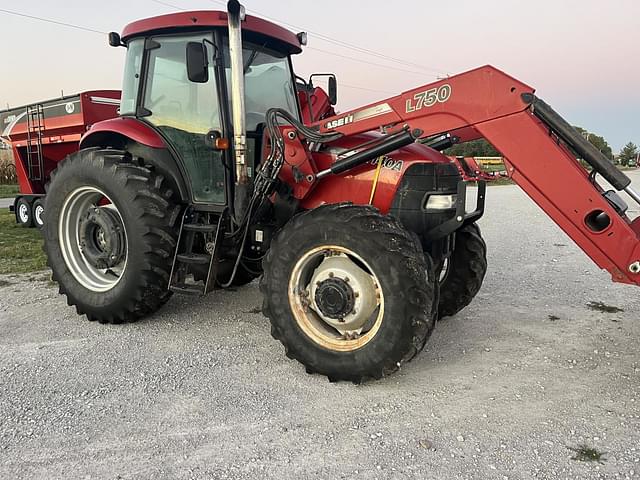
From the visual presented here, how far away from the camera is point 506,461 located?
262cm

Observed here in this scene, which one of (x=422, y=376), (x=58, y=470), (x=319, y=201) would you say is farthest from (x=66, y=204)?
(x=422, y=376)

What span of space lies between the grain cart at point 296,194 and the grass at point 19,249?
7.26ft

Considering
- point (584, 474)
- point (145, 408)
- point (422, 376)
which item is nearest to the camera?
point (584, 474)

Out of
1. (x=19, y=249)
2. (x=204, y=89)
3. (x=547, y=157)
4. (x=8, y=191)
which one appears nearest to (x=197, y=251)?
(x=204, y=89)

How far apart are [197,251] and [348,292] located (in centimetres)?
164

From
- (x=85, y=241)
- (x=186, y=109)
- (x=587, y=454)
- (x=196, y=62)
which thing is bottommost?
(x=587, y=454)

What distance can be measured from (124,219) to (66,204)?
34.6 inches

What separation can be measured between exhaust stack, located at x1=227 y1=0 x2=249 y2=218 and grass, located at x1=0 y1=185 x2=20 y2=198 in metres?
15.8

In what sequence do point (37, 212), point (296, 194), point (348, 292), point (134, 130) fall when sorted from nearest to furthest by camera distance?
point (348, 292)
point (296, 194)
point (134, 130)
point (37, 212)

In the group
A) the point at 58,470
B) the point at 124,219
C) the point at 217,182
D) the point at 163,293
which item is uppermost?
the point at 217,182

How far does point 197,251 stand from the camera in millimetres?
4570

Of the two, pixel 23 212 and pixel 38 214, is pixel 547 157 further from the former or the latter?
pixel 23 212

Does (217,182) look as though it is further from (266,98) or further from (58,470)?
(58,470)

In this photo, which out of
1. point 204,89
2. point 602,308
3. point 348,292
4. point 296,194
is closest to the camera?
point 348,292
